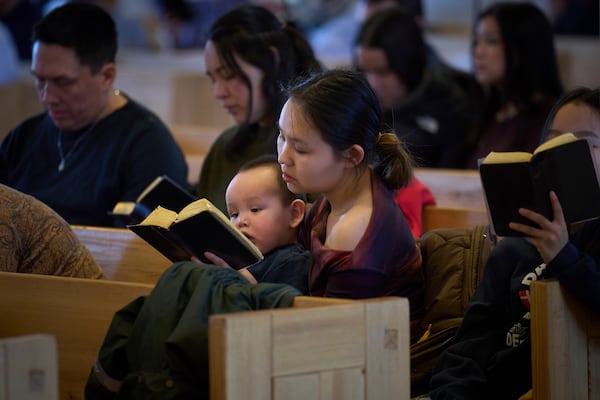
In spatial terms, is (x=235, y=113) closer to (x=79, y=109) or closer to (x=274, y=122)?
(x=274, y=122)

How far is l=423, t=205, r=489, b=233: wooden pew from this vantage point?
3.32 metres

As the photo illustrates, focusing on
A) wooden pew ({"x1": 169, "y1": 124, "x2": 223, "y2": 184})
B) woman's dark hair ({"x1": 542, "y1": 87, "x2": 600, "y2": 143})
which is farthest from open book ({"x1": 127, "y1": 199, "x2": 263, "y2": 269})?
wooden pew ({"x1": 169, "y1": 124, "x2": 223, "y2": 184})

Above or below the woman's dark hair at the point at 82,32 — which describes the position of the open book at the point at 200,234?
below

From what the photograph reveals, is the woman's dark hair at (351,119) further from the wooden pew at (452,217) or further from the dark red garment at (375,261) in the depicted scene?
the wooden pew at (452,217)

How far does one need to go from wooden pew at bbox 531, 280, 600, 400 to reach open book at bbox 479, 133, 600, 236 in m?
0.16

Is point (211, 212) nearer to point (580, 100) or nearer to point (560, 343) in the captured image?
point (560, 343)

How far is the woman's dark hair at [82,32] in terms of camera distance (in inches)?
155

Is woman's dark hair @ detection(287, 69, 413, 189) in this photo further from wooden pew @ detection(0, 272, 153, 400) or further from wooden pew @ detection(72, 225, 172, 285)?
wooden pew @ detection(72, 225, 172, 285)

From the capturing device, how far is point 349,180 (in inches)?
104

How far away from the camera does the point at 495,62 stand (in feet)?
16.5

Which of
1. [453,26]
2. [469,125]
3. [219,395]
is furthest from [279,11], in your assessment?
[219,395]

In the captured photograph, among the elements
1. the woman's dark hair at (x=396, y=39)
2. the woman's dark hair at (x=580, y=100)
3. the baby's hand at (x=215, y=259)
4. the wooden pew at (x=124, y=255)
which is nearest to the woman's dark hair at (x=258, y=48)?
the wooden pew at (x=124, y=255)

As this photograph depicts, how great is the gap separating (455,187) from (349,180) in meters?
1.63

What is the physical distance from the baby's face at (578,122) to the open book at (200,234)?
0.81 metres
